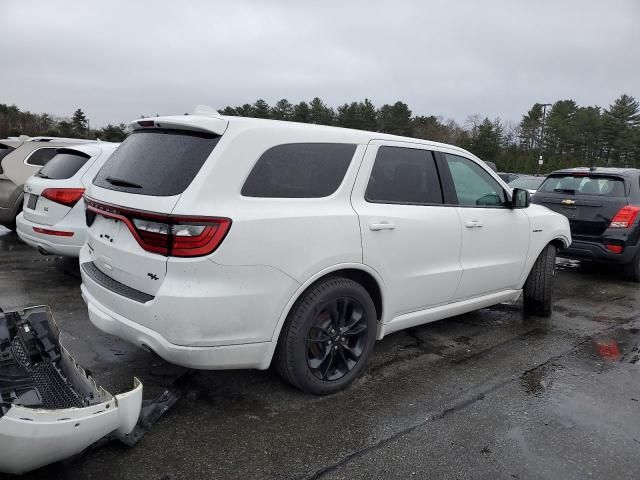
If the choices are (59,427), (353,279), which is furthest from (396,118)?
(59,427)

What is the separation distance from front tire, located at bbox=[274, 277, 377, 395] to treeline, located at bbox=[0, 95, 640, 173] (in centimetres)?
3914

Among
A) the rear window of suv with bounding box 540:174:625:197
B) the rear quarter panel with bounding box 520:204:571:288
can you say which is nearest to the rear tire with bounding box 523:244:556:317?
the rear quarter panel with bounding box 520:204:571:288

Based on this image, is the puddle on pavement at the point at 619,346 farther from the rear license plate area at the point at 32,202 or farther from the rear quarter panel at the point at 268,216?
the rear license plate area at the point at 32,202

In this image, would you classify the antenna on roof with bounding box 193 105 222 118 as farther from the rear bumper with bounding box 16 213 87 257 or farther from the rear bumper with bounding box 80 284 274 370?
the rear bumper with bounding box 16 213 87 257

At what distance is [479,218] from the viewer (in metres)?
4.25

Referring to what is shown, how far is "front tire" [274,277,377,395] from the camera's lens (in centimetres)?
305

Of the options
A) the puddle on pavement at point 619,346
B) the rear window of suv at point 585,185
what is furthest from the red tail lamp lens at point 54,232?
the rear window of suv at point 585,185

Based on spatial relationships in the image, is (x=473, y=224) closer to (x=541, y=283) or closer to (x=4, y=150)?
(x=541, y=283)

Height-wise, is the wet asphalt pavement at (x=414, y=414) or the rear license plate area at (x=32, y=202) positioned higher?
the rear license plate area at (x=32, y=202)

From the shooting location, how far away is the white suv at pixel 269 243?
8.90 feet

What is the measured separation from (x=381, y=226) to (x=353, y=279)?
0.41 metres

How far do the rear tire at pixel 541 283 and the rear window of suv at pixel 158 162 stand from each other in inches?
146

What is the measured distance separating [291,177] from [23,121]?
53.2 meters

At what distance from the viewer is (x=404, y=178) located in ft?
12.3
